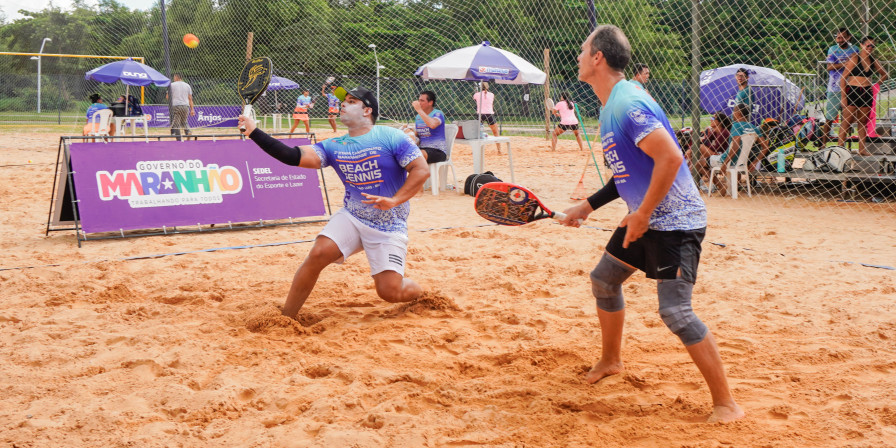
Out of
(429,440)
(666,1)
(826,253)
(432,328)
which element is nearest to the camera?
(429,440)

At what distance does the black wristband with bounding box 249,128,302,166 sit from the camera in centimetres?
437

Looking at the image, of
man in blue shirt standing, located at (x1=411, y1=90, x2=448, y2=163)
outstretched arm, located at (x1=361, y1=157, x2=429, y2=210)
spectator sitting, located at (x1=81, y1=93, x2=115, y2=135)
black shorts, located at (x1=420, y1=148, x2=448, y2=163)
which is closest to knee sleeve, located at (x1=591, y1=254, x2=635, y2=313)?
outstretched arm, located at (x1=361, y1=157, x2=429, y2=210)

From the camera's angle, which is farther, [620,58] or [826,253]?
[826,253]

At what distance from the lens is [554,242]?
712 centimetres

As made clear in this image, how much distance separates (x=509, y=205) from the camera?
3.85 metres

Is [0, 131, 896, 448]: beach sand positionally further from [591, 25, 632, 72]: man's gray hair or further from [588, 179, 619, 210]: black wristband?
[591, 25, 632, 72]: man's gray hair

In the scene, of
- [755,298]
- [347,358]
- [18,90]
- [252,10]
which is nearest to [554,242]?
[755,298]

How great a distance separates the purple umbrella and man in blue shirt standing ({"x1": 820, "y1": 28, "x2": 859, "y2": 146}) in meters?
0.77

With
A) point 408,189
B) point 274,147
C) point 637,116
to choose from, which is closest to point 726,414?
point 637,116

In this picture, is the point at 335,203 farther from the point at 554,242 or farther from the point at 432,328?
the point at 432,328

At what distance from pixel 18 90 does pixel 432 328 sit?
3349 centimetres

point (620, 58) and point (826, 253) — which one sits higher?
point (620, 58)

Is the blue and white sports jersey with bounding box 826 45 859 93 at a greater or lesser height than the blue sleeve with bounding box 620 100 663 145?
greater

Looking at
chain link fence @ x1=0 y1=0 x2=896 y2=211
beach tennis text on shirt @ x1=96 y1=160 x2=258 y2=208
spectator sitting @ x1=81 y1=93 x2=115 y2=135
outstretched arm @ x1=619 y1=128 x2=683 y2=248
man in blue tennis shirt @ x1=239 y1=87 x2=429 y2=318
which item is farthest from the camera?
spectator sitting @ x1=81 y1=93 x2=115 y2=135
